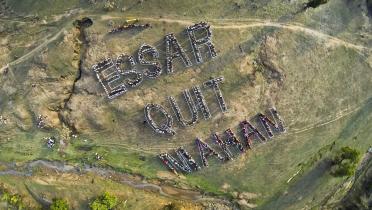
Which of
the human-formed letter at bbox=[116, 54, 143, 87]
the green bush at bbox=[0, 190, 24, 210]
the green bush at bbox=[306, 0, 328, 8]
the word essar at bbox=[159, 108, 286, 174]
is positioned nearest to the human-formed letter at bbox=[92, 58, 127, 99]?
the human-formed letter at bbox=[116, 54, 143, 87]

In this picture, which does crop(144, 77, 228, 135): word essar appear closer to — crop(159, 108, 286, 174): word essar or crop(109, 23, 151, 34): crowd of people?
crop(159, 108, 286, 174): word essar

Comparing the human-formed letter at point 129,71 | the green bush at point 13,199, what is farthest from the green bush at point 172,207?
the green bush at point 13,199

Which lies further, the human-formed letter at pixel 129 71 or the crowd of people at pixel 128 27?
the human-formed letter at pixel 129 71

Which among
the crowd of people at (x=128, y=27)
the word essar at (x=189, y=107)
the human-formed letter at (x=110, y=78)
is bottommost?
the word essar at (x=189, y=107)

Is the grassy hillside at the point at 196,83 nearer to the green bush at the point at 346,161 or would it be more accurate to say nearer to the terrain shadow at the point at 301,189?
the terrain shadow at the point at 301,189

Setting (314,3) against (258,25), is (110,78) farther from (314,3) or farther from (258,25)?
(314,3)

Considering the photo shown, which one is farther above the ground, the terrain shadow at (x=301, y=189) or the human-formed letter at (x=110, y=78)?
the human-formed letter at (x=110, y=78)

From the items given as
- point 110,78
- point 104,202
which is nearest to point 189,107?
point 110,78
